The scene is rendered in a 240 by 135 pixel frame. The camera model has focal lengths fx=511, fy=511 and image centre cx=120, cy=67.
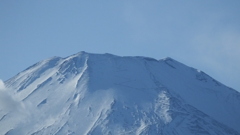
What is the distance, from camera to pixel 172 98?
87.8m

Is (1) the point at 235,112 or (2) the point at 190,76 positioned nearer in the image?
(1) the point at 235,112

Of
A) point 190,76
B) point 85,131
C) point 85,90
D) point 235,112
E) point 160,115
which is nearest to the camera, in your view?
point 85,131

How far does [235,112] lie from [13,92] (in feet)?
136

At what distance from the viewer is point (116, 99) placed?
280 feet

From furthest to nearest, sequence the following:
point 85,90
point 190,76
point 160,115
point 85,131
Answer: point 190,76
point 85,90
point 160,115
point 85,131

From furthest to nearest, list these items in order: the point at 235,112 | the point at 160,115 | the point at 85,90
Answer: the point at 235,112 → the point at 85,90 → the point at 160,115

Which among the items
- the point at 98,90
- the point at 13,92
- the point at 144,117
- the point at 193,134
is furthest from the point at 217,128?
the point at 13,92

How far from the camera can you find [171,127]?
79.4m

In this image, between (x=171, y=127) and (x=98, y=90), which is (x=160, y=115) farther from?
(x=98, y=90)

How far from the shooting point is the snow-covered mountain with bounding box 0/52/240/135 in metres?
79.6

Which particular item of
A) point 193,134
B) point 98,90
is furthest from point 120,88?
point 193,134

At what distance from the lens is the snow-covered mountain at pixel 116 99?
79625 millimetres

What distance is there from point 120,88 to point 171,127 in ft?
45.5

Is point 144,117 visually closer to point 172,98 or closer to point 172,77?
point 172,98
